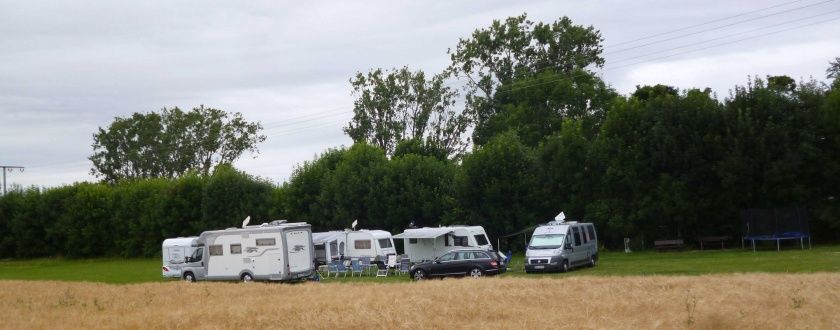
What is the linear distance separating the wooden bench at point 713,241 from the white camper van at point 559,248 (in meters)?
9.49

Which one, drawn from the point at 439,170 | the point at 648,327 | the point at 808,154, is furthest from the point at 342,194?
the point at 648,327

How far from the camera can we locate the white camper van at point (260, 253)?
32.1 meters

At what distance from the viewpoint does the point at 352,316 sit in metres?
15.2

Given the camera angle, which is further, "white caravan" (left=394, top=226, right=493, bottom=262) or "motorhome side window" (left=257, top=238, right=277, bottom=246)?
"white caravan" (left=394, top=226, right=493, bottom=262)

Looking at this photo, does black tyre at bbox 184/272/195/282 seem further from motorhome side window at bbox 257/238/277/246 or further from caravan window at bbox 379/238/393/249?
caravan window at bbox 379/238/393/249

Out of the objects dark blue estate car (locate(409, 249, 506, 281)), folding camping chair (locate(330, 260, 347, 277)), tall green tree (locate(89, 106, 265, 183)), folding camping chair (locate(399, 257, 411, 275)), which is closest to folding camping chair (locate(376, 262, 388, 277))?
folding camping chair (locate(399, 257, 411, 275))

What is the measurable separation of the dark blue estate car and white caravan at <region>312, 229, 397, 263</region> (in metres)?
8.70

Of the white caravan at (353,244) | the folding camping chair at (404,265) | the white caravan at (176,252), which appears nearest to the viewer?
the folding camping chair at (404,265)

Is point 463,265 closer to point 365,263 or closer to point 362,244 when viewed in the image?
point 365,263

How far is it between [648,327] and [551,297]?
3.86 metres

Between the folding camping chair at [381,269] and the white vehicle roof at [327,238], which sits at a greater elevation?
the white vehicle roof at [327,238]

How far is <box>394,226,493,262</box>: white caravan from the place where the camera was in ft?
133

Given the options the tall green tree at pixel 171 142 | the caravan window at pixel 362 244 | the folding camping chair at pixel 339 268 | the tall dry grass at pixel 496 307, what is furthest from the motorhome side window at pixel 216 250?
A: the tall green tree at pixel 171 142

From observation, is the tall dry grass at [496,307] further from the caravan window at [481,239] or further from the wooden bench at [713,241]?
the wooden bench at [713,241]
